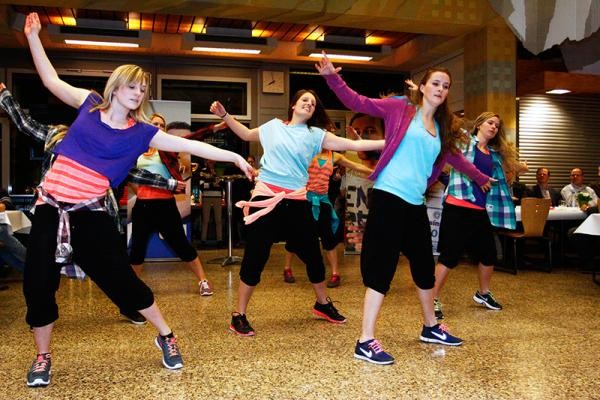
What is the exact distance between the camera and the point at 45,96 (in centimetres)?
1076

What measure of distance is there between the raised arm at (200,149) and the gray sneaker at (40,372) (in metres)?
1.19

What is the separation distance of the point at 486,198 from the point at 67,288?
3.92 metres

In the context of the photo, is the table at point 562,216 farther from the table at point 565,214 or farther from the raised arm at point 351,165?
the raised arm at point 351,165

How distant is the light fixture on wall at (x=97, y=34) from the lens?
927cm

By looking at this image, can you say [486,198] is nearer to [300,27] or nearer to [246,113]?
[300,27]

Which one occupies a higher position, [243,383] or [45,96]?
[45,96]

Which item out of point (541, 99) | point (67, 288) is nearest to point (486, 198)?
point (67, 288)

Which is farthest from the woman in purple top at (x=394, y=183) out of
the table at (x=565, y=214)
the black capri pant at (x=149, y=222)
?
the table at (x=565, y=214)

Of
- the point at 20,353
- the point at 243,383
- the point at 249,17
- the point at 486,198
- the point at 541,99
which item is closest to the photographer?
the point at 243,383

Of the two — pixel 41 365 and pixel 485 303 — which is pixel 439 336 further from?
pixel 41 365

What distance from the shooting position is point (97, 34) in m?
9.37

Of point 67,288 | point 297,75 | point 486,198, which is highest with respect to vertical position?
point 297,75

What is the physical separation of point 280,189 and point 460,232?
58.2 inches

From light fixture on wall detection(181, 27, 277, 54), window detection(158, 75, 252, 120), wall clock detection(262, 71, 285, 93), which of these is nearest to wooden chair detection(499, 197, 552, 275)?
light fixture on wall detection(181, 27, 277, 54)
